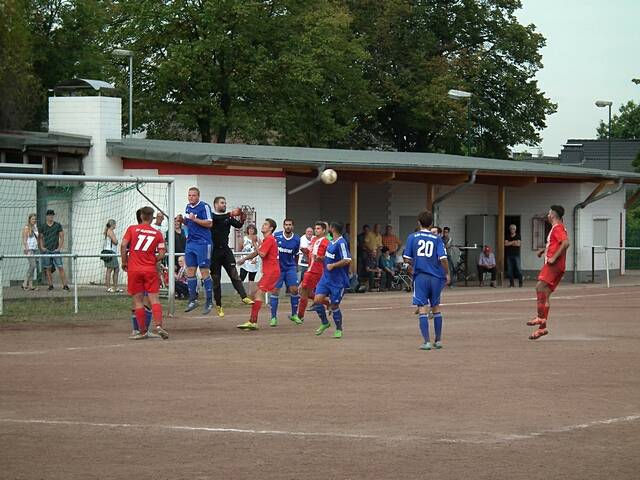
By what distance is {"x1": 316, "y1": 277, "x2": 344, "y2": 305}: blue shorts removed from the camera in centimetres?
1848

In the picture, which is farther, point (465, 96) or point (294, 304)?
point (465, 96)

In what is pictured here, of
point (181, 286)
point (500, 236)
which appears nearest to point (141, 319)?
point (181, 286)

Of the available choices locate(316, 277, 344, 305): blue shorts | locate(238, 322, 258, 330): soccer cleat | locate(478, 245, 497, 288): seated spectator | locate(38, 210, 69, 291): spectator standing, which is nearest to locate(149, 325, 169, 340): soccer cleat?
locate(238, 322, 258, 330): soccer cleat

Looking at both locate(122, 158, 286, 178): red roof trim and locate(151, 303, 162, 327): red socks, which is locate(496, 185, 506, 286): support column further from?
locate(151, 303, 162, 327): red socks

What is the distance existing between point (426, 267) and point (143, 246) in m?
3.89

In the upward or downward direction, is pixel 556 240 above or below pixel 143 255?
above

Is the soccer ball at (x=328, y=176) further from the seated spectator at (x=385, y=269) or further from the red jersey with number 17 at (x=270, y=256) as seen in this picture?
the red jersey with number 17 at (x=270, y=256)

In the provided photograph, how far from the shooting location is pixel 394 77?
59969mm

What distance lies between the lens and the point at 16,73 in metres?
49.4

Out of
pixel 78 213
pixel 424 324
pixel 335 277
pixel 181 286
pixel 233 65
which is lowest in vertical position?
pixel 424 324

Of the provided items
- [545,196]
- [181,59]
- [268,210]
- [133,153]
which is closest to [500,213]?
[545,196]

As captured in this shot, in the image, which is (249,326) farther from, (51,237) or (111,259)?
(51,237)

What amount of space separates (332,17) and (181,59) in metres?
8.53

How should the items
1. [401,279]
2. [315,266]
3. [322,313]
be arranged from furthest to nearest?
1. [401,279]
2. [315,266]
3. [322,313]
